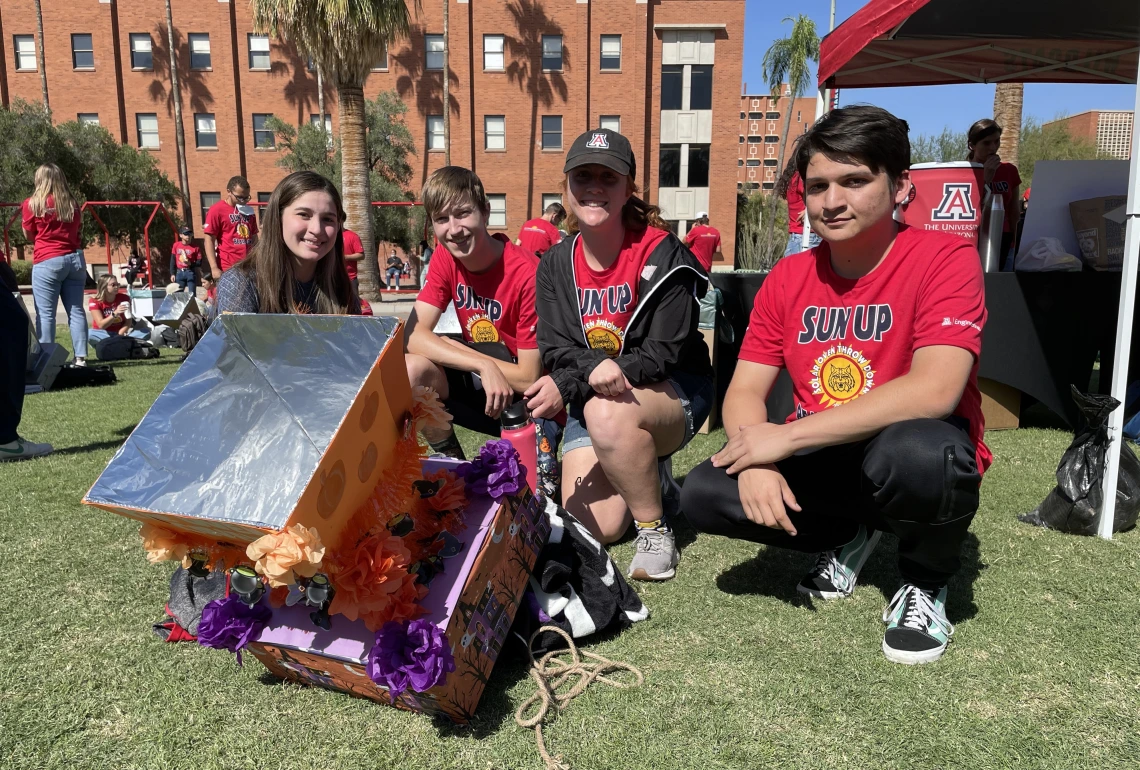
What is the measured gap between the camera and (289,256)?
101 inches

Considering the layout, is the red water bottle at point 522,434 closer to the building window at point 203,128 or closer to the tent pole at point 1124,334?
the tent pole at point 1124,334

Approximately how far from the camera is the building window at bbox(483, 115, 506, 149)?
2900 cm

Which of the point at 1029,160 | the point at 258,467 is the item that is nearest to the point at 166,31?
the point at 258,467

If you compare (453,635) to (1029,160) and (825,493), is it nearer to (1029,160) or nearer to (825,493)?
(825,493)

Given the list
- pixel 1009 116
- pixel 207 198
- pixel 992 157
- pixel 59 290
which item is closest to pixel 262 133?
pixel 207 198

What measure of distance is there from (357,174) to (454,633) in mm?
12914

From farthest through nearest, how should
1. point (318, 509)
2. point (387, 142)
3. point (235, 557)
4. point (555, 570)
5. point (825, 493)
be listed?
point (387, 142) < point (825, 493) < point (555, 570) < point (235, 557) < point (318, 509)

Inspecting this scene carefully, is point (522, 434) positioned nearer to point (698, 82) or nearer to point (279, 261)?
point (279, 261)

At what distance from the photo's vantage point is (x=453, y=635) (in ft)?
5.33

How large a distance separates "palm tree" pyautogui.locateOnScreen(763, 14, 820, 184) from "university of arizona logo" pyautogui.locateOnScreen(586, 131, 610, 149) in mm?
32037

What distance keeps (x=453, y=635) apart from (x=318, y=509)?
17.3 inches

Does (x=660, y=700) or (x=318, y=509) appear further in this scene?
(x=660, y=700)

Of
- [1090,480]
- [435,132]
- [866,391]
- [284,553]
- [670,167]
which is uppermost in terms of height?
[435,132]

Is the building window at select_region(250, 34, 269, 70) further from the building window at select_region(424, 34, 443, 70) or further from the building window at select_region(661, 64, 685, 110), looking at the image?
the building window at select_region(661, 64, 685, 110)
